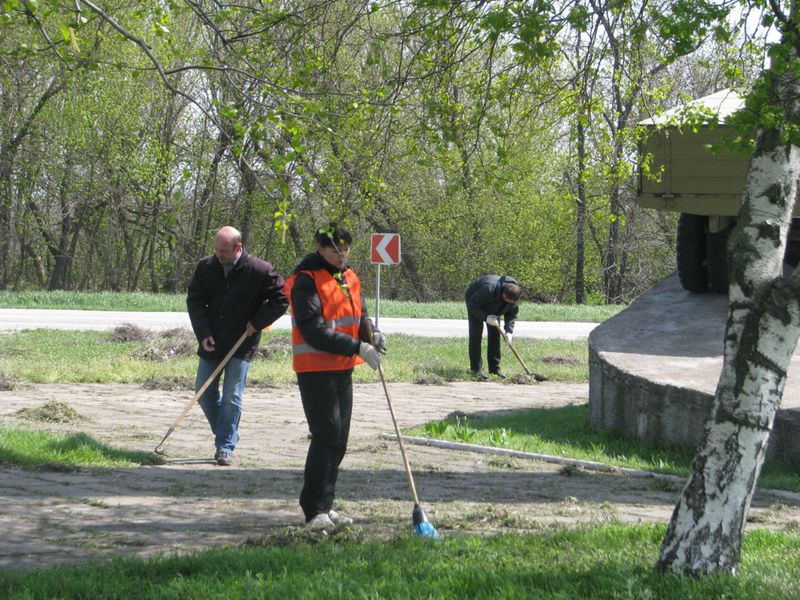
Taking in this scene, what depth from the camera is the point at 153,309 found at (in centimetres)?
2714

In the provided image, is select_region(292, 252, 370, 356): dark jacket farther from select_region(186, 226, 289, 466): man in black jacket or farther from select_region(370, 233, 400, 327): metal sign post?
select_region(370, 233, 400, 327): metal sign post

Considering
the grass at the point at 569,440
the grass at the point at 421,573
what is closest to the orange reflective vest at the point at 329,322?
the grass at the point at 421,573

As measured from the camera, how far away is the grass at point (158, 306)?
27.2 metres

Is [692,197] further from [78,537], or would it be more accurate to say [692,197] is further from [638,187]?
[78,537]

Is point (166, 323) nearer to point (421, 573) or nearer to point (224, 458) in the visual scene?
point (224, 458)

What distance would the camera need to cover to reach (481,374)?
15.9 metres

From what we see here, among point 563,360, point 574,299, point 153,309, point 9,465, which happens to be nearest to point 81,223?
point 153,309

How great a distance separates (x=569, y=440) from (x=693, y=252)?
4.10m

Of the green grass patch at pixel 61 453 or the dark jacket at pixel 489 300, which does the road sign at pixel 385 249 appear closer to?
the dark jacket at pixel 489 300

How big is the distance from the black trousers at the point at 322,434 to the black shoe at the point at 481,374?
954 centimetres

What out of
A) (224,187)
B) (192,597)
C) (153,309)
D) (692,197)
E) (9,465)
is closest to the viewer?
(192,597)

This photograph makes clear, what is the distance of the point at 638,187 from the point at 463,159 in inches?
198

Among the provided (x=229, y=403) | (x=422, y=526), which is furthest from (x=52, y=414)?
(x=422, y=526)

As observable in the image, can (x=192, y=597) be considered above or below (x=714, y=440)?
below
